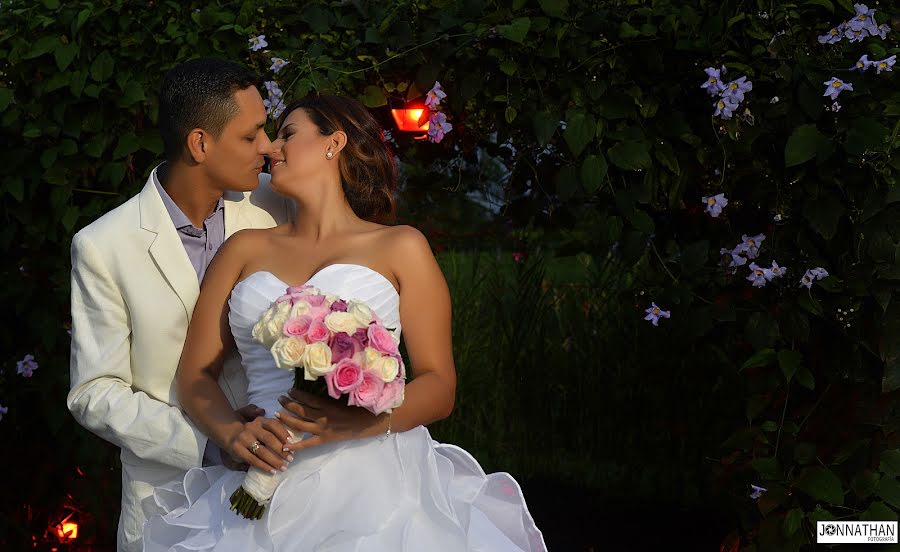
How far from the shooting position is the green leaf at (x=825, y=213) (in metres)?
3.13

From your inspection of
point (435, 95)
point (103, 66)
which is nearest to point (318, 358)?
point (435, 95)

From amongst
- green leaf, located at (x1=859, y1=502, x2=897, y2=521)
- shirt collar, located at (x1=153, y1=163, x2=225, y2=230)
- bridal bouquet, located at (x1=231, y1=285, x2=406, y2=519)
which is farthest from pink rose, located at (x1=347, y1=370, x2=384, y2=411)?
green leaf, located at (x1=859, y1=502, x2=897, y2=521)

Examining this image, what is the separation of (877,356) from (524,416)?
3.23 meters

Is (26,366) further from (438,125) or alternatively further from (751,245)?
(751,245)

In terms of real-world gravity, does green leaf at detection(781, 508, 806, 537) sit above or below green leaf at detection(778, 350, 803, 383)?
below

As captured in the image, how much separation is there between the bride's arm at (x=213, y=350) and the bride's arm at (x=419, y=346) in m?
0.35

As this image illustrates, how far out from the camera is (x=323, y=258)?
9.36ft

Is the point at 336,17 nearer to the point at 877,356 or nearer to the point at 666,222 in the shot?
the point at 666,222

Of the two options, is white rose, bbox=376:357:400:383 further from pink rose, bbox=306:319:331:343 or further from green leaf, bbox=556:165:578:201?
green leaf, bbox=556:165:578:201

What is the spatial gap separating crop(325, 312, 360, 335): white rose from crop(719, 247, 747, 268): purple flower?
1.61 m

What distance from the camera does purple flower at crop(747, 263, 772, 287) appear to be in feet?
10.7

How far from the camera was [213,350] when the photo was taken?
9.39ft

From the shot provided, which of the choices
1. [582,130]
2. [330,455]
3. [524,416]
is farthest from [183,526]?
[524,416]

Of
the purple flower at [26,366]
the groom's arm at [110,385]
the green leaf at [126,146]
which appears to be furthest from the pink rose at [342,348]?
the purple flower at [26,366]
